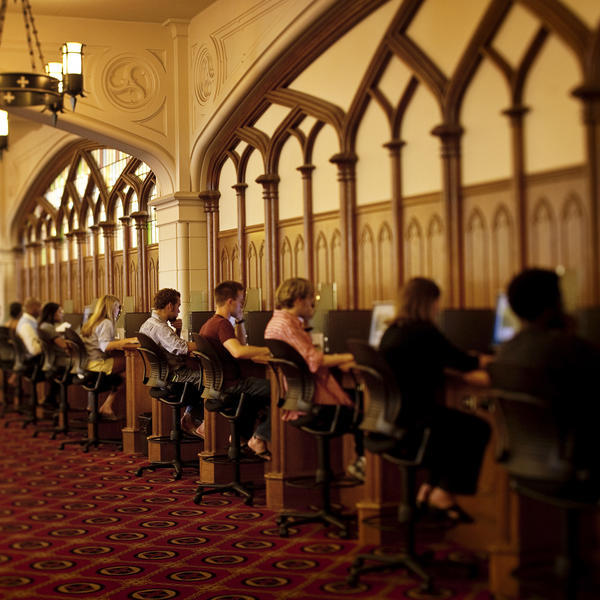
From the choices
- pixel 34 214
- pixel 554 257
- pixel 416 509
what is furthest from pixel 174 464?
pixel 34 214

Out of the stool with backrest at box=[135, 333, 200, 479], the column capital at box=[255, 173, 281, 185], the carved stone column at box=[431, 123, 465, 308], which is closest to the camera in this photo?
the carved stone column at box=[431, 123, 465, 308]

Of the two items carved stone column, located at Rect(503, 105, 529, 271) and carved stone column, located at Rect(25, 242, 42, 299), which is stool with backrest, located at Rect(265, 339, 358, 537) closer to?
carved stone column, located at Rect(503, 105, 529, 271)

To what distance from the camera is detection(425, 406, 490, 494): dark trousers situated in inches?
170

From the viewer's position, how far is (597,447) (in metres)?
3.48

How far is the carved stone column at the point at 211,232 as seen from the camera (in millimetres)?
8539

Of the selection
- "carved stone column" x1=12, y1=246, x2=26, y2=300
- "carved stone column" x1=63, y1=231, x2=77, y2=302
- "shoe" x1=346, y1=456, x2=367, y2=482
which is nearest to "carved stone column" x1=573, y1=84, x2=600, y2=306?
"shoe" x1=346, y1=456, x2=367, y2=482

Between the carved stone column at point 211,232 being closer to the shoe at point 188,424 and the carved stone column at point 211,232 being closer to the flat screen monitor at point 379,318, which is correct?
the shoe at point 188,424

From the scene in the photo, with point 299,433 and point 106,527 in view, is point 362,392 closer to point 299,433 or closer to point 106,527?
point 299,433

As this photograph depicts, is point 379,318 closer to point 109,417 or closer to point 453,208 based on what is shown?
point 453,208

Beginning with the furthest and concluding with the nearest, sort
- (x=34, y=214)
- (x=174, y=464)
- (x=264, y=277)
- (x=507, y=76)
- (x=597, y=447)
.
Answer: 1. (x=34, y=214)
2. (x=264, y=277)
3. (x=174, y=464)
4. (x=507, y=76)
5. (x=597, y=447)

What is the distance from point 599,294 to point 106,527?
Result: 10.1 ft

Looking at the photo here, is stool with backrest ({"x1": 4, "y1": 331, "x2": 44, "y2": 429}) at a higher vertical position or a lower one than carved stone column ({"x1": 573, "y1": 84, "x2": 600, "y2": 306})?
lower

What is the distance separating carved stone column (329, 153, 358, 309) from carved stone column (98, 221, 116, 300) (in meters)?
5.14

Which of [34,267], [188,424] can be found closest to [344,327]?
[188,424]
